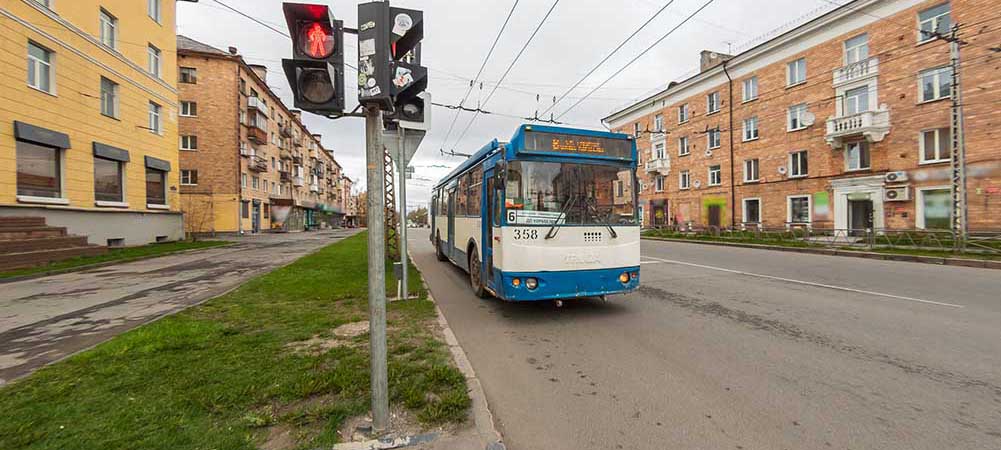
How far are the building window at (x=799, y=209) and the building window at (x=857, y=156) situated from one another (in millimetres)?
2602

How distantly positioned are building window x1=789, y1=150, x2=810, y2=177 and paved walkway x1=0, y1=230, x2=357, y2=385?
27798 millimetres

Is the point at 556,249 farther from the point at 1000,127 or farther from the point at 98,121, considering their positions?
the point at 1000,127

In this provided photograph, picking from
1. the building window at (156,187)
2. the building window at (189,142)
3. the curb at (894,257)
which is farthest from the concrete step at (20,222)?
the curb at (894,257)

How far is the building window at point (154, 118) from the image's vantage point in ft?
64.6

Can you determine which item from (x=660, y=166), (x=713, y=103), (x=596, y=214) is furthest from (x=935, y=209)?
(x=596, y=214)

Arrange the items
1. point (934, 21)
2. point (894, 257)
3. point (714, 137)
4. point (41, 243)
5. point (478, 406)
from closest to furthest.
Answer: point (478, 406) → point (41, 243) → point (894, 257) → point (934, 21) → point (714, 137)

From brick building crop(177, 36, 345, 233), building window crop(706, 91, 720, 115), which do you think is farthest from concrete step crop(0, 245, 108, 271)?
building window crop(706, 91, 720, 115)

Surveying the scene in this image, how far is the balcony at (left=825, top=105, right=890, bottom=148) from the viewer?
1902 cm

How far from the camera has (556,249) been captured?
561 cm

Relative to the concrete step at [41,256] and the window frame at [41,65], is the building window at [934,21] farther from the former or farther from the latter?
the window frame at [41,65]

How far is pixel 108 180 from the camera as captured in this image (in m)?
16.8

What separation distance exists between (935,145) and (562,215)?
2228 centimetres

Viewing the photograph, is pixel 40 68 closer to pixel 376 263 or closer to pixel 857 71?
pixel 376 263

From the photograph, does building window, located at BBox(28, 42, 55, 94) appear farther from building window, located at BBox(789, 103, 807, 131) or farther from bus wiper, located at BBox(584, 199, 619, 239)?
building window, located at BBox(789, 103, 807, 131)
